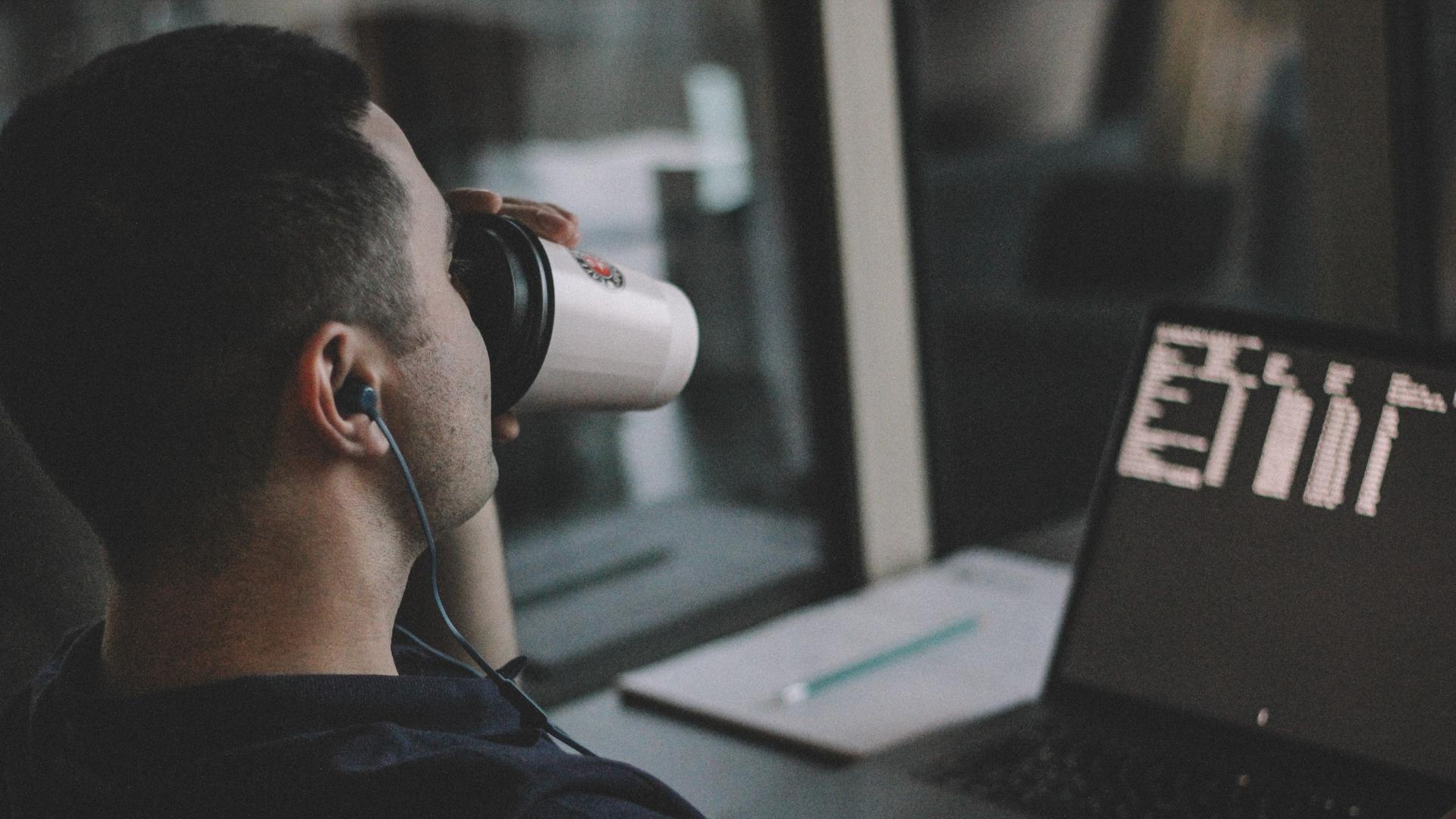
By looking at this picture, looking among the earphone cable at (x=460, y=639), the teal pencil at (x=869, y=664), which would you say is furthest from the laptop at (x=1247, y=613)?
the earphone cable at (x=460, y=639)

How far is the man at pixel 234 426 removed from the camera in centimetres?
63

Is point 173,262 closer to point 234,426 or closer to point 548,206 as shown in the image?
point 234,426

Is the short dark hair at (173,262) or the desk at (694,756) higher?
the short dark hair at (173,262)

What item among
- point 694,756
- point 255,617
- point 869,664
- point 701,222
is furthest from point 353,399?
point 701,222

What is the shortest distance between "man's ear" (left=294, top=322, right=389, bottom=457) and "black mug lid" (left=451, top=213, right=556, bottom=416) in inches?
4.6

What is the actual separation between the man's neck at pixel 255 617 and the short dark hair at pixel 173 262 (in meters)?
0.03

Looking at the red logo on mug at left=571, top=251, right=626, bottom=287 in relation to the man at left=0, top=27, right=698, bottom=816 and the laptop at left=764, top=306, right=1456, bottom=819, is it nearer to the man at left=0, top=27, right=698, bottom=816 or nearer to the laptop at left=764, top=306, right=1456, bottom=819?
the man at left=0, top=27, right=698, bottom=816

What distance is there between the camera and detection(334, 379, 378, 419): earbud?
2.23 feet

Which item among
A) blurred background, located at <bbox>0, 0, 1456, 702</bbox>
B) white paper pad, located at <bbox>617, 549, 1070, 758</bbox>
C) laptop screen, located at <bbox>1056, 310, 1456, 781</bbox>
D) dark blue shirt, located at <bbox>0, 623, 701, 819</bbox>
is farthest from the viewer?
blurred background, located at <bbox>0, 0, 1456, 702</bbox>

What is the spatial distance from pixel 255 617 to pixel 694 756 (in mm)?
572

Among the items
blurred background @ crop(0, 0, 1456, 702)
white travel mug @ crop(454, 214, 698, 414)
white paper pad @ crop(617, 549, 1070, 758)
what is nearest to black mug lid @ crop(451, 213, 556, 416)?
white travel mug @ crop(454, 214, 698, 414)

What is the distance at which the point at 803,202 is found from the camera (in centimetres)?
160

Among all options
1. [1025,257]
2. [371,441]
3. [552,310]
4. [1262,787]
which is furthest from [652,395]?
[1025,257]

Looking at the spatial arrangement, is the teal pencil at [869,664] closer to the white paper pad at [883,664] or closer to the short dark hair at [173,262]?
the white paper pad at [883,664]
